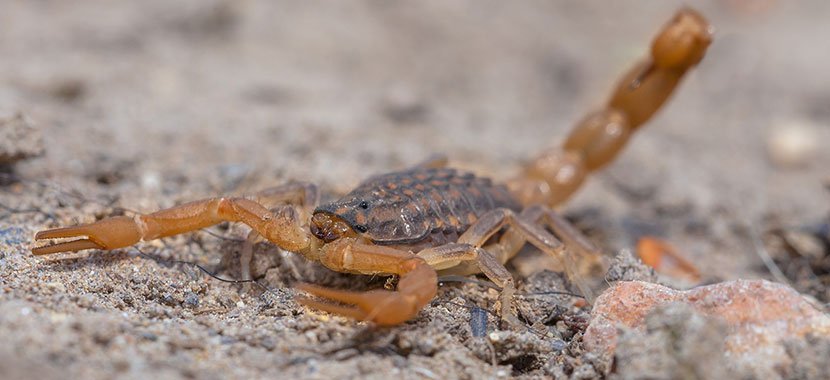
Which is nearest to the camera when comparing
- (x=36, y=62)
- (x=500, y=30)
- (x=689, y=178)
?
(x=689, y=178)

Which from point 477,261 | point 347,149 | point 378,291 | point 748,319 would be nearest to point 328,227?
point 378,291

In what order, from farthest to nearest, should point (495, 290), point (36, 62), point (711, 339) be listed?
point (36, 62) < point (495, 290) < point (711, 339)

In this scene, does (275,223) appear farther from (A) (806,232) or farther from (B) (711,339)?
(A) (806,232)

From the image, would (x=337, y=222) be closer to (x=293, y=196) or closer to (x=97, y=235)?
(x=293, y=196)

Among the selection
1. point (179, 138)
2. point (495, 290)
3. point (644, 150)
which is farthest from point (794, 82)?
point (179, 138)

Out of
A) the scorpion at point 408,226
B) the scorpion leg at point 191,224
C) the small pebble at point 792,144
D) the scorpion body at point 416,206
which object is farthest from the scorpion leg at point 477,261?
the small pebble at point 792,144

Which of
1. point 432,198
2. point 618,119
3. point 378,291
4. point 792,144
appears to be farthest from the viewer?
point 792,144
